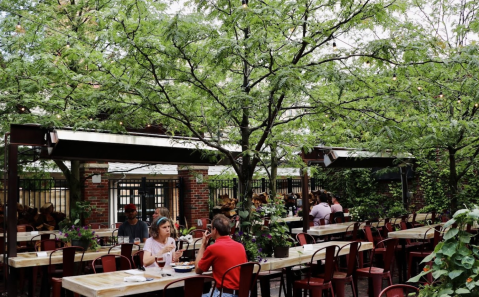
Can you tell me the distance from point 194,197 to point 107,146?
26.4 feet

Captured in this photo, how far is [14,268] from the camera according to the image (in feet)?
25.5

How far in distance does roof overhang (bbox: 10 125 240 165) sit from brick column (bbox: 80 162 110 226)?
5412 millimetres

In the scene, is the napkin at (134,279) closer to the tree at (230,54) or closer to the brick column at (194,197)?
the tree at (230,54)

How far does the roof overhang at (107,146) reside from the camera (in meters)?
8.51

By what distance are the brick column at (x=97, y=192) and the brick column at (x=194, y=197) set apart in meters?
2.69

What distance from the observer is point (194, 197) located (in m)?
17.2

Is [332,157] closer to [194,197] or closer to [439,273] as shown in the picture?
Result: [194,197]

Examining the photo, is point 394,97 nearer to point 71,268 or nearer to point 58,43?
point 71,268

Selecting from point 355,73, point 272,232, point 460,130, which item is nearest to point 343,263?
point 460,130

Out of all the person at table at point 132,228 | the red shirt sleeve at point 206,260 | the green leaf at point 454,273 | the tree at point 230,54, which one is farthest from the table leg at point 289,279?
the green leaf at point 454,273

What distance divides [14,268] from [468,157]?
389 inches

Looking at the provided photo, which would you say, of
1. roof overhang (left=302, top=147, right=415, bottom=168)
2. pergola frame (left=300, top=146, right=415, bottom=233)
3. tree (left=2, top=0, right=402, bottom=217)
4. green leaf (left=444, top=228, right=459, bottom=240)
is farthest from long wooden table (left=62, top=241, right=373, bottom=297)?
roof overhang (left=302, top=147, right=415, bottom=168)

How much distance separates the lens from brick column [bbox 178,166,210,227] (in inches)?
673

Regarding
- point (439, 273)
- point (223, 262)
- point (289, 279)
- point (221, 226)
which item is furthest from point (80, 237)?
point (439, 273)
